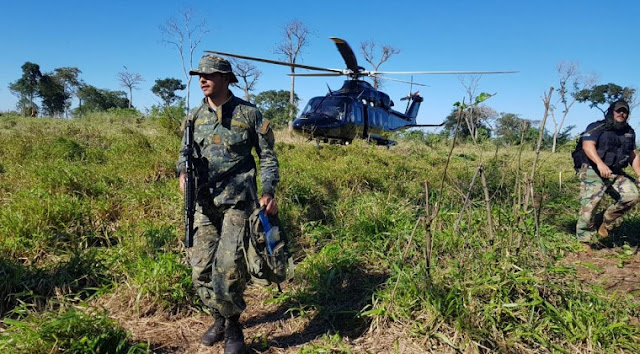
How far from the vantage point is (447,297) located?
2.52 m

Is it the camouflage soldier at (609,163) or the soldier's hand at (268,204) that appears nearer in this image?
the soldier's hand at (268,204)

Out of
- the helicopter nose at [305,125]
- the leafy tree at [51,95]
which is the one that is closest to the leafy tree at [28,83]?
the leafy tree at [51,95]

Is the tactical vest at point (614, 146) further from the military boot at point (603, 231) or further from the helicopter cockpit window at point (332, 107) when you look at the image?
the helicopter cockpit window at point (332, 107)

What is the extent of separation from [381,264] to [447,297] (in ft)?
3.90

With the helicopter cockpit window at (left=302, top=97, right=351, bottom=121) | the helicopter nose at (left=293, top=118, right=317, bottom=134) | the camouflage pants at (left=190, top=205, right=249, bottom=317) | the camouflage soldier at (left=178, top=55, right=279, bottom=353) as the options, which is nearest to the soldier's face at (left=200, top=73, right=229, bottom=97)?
the camouflage soldier at (left=178, top=55, right=279, bottom=353)

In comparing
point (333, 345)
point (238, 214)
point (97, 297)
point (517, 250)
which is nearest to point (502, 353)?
point (517, 250)

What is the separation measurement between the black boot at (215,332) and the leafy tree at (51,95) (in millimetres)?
39425

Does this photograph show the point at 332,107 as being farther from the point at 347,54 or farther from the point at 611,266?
the point at 611,266

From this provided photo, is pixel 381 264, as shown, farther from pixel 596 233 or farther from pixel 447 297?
pixel 596 233

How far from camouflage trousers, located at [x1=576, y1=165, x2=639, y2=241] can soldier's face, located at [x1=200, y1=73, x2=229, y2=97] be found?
378cm

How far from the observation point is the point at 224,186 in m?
2.56

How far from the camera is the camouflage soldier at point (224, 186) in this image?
8.03 ft

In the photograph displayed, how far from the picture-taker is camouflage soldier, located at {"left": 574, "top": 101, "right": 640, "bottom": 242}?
13.1 ft

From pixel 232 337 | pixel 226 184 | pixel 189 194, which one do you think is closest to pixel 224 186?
pixel 226 184
